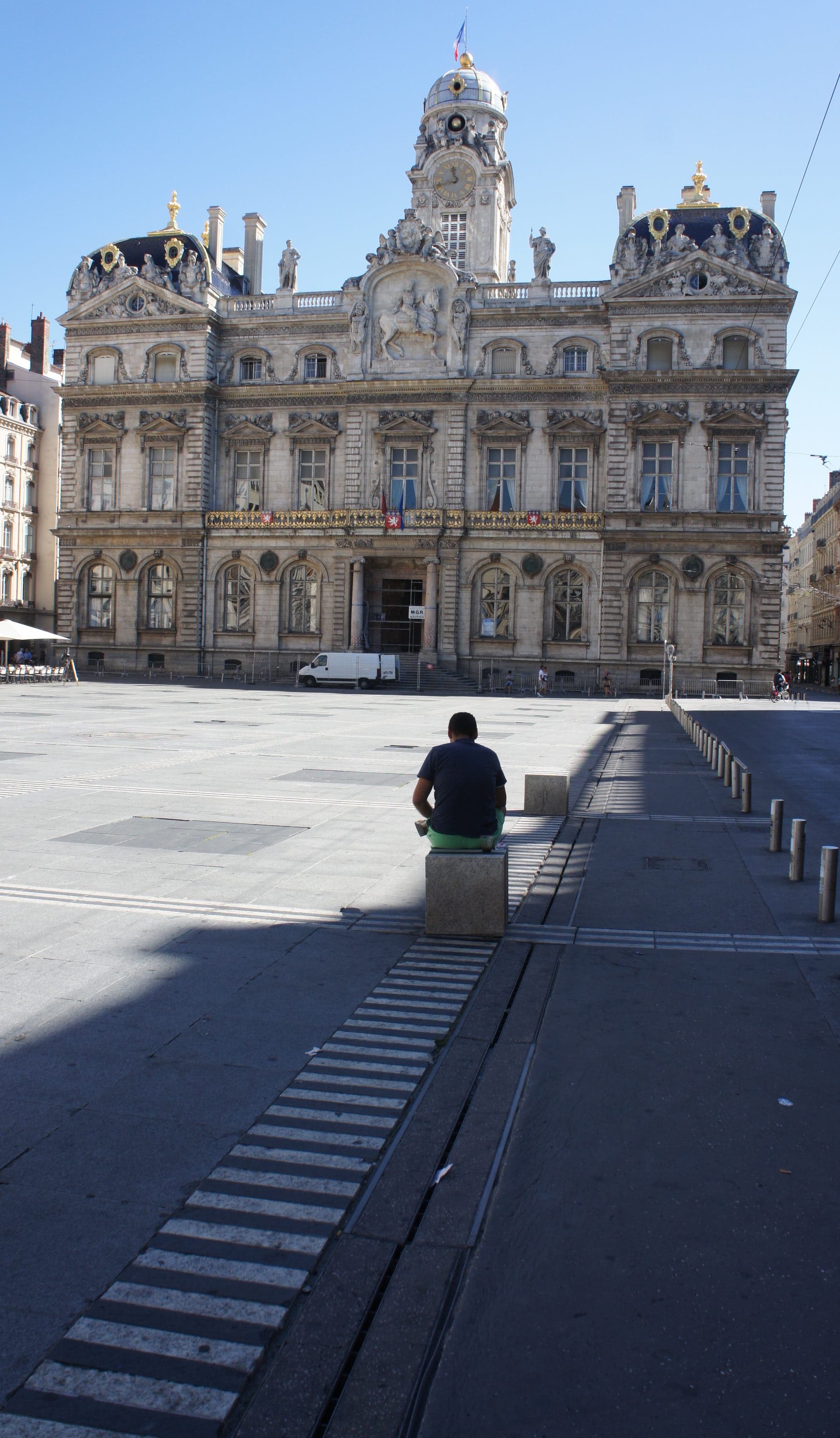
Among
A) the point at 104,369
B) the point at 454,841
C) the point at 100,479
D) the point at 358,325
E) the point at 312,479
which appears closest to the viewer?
the point at 454,841

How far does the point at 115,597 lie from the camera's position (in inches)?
2341

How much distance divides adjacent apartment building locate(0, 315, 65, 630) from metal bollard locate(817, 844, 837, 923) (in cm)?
6525

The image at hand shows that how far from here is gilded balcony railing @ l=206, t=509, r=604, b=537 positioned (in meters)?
53.5

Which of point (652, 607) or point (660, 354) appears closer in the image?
point (660, 354)

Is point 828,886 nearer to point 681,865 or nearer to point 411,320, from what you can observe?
point 681,865

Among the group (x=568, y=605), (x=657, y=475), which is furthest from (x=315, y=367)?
(x=657, y=475)

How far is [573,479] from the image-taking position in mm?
54281

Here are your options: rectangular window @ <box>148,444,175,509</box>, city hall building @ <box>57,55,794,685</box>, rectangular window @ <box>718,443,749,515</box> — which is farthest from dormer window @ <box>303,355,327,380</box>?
rectangular window @ <box>718,443,749,515</box>

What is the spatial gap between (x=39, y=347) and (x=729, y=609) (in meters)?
49.9

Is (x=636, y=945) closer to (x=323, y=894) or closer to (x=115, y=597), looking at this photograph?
(x=323, y=894)

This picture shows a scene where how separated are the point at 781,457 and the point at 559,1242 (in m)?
52.2

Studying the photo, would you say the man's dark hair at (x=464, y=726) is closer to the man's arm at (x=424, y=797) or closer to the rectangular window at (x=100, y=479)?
the man's arm at (x=424, y=797)

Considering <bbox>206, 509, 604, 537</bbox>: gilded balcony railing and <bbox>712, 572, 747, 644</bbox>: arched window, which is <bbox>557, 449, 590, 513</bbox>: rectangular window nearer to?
<bbox>206, 509, 604, 537</bbox>: gilded balcony railing

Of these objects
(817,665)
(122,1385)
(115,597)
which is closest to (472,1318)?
(122,1385)
